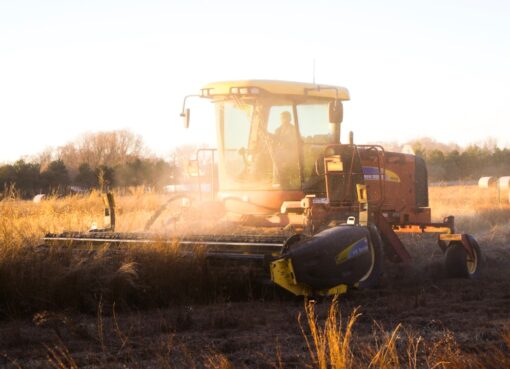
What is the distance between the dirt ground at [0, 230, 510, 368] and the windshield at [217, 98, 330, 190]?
8.94ft

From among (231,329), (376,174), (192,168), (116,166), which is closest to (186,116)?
(192,168)

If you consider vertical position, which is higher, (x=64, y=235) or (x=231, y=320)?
(x=64, y=235)

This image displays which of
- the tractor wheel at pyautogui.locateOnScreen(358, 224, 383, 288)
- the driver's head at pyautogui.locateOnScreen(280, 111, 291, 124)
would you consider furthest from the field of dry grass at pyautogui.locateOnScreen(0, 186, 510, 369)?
the driver's head at pyautogui.locateOnScreen(280, 111, 291, 124)

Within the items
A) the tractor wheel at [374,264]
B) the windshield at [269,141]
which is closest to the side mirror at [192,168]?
the windshield at [269,141]

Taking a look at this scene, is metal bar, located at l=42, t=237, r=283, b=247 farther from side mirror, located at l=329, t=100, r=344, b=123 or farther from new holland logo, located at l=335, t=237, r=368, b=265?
side mirror, located at l=329, t=100, r=344, b=123

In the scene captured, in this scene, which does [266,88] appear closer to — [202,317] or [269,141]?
[269,141]

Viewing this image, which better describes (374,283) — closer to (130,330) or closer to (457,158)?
(130,330)

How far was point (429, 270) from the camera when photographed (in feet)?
35.8

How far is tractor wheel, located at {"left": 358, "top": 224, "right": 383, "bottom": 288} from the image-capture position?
8.59 meters

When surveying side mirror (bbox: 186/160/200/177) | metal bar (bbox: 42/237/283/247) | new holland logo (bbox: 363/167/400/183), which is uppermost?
side mirror (bbox: 186/160/200/177)


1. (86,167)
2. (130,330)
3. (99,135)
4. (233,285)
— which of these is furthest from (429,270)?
(99,135)

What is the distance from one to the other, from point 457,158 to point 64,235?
165 feet

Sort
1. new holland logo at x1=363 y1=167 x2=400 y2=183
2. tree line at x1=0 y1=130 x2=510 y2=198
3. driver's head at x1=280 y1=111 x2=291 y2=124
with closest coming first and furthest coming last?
new holland logo at x1=363 y1=167 x2=400 y2=183 → driver's head at x1=280 y1=111 x2=291 y2=124 → tree line at x1=0 y1=130 x2=510 y2=198

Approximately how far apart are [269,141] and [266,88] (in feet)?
2.69
